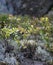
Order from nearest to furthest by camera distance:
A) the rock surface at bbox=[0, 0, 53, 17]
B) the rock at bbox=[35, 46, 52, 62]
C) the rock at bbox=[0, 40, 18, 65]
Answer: the rock at bbox=[0, 40, 18, 65] < the rock at bbox=[35, 46, 52, 62] < the rock surface at bbox=[0, 0, 53, 17]

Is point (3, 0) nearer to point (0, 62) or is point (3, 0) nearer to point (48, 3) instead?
point (48, 3)

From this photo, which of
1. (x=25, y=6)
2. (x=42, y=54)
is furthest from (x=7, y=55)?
(x=25, y=6)

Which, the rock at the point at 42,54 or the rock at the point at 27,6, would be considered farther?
the rock at the point at 27,6

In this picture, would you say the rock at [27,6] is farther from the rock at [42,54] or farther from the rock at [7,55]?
the rock at [7,55]

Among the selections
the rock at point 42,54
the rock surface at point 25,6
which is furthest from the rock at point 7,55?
the rock surface at point 25,6

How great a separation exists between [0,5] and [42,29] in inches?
146

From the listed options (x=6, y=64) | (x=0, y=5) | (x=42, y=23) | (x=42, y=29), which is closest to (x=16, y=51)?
(x=6, y=64)

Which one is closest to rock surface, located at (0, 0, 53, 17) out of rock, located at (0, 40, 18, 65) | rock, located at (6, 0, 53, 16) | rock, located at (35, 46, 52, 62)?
rock, located at (6, 0, 53, 16)

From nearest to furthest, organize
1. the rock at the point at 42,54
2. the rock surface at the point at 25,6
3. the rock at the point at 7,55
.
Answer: the rock at the point at 7,55
the rock at the point at 42,54
the rock surface at the point at 25,6

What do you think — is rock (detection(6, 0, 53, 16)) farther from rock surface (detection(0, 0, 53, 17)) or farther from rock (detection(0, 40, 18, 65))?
rock (detection(0, 40, 18, 65))

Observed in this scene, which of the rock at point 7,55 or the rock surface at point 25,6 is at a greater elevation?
the rock at point 7,55

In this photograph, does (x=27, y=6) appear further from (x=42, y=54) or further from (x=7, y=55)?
(x=7, y=55)

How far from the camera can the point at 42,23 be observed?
840 centimetres

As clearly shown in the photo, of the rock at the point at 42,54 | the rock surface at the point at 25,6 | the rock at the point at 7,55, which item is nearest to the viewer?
the rock at the point at 7,55
